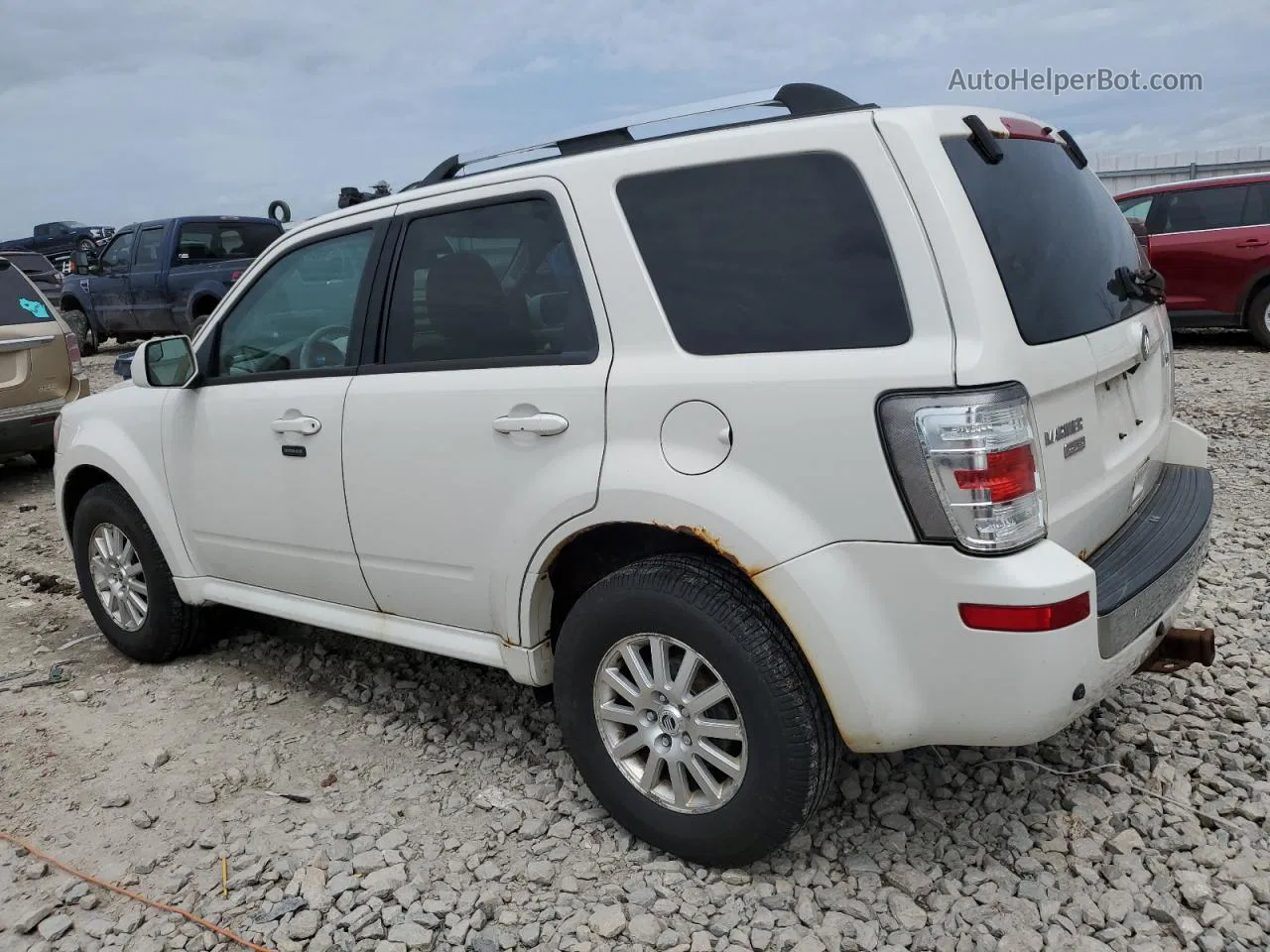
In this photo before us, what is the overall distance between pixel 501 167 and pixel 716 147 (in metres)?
0.80

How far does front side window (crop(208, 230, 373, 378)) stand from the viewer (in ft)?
10.9

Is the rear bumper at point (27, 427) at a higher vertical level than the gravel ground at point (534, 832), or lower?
higher

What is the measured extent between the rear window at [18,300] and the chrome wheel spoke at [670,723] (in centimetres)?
648

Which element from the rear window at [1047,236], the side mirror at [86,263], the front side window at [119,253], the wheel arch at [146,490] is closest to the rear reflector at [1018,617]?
the rear window at [1047,236]

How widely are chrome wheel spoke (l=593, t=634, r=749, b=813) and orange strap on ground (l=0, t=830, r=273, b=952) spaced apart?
3.30 feet

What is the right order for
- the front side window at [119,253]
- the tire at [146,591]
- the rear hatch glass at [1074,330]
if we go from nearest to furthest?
the rear hatch glass at [1074,330]
the tire at [146,591]
the front side window at [119,253]

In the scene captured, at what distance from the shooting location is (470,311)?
297 centimetres

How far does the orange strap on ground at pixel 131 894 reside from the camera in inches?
99.7

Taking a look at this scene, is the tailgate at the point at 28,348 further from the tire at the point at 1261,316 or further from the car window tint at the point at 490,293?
the tire at the point at 1261,316

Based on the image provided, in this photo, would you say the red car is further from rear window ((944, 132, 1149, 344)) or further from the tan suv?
the tan suv

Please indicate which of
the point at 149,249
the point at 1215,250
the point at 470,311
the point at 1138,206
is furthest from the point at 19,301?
the point at 1215,250

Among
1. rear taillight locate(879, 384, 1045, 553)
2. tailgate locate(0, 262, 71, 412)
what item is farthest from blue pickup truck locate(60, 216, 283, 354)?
rear taillight locate(879, 384, 1045, 553)

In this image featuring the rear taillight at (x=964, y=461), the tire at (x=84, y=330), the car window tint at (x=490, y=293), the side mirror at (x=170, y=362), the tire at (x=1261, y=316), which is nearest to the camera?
the rear taillight at (x=964, y=461)

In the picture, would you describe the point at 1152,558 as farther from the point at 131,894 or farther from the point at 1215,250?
the point at 1215,250
